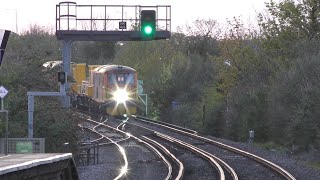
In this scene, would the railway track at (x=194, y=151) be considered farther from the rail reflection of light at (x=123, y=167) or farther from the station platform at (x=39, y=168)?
the station platform at (x=39, y=168)

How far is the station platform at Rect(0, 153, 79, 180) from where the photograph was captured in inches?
306

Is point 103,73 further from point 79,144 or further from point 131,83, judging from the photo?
point 79,144

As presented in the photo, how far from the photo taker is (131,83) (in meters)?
45.9

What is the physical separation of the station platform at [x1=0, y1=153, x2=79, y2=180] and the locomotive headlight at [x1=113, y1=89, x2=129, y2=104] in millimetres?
34613

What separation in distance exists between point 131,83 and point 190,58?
8041 millimetres

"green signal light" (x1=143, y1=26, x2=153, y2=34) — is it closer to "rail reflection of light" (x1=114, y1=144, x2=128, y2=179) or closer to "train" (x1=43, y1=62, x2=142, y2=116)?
"rail reflection of light" (x1=114, y1=144, x2=128, y2=179)

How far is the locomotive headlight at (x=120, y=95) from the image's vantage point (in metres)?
44.7

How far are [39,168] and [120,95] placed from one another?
3643 cm

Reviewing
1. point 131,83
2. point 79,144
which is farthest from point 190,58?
point 79,144

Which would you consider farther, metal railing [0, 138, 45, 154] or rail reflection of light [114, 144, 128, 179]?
rail reflection of light [114, 144, 128, 179]

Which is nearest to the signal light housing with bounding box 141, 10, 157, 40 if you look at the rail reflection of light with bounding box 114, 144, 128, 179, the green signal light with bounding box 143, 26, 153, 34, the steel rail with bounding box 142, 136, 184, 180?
the green signal light with bounding box 143, 26, 153, 34

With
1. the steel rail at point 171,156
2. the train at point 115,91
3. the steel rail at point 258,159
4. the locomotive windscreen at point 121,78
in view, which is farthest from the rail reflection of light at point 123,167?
the locomotive windscreen at point 121,78

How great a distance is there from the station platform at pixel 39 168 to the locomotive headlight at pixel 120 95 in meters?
34.6

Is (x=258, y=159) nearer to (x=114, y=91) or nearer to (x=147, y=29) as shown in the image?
(x=147, y=29)
